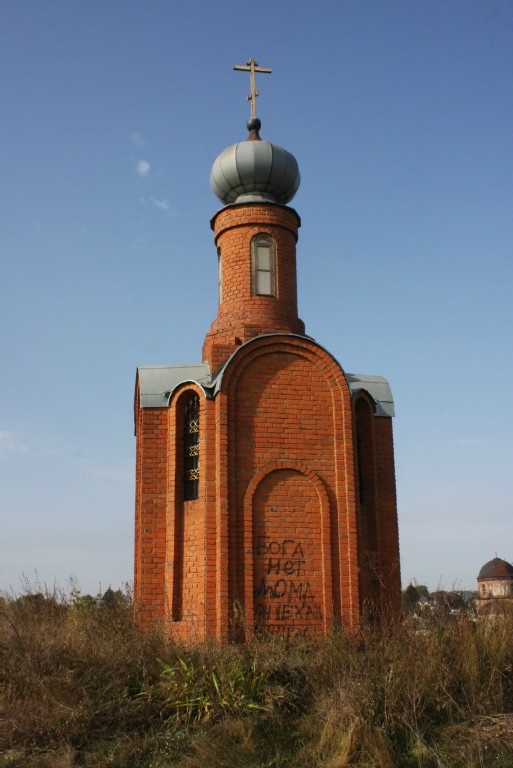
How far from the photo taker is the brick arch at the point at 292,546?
1105cm

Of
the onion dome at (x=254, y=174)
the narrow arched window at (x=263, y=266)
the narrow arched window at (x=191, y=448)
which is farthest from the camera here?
the onion dome at (x=254, y=174)

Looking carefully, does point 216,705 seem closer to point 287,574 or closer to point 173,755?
point 173,755

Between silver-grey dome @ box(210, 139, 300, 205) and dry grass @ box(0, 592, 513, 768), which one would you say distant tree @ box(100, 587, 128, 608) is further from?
silver-grey dome @ box(210, 139, 300, 205)

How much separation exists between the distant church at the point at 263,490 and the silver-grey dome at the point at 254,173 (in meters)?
2.08

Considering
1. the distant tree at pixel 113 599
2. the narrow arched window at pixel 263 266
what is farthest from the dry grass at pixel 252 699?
the narrow arched window at pixel 263 266

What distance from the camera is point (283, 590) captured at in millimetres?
11180

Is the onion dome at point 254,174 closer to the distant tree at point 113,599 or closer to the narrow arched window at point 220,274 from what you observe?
the narrow arched window at point 220,274

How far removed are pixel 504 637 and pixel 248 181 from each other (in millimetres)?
8708

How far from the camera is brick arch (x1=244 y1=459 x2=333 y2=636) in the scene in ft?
36.2

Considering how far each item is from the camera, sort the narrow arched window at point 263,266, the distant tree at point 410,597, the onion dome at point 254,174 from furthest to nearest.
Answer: the onion dome at point 254,174 < the narrow arched window at point 263,266 < the distant tree at point 410,597

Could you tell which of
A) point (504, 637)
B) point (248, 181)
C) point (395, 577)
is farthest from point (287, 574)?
point (248, 181)

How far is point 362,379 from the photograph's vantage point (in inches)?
534

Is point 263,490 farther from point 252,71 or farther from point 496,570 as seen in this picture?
point 496,570

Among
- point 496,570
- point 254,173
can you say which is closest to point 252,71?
point 254,173
